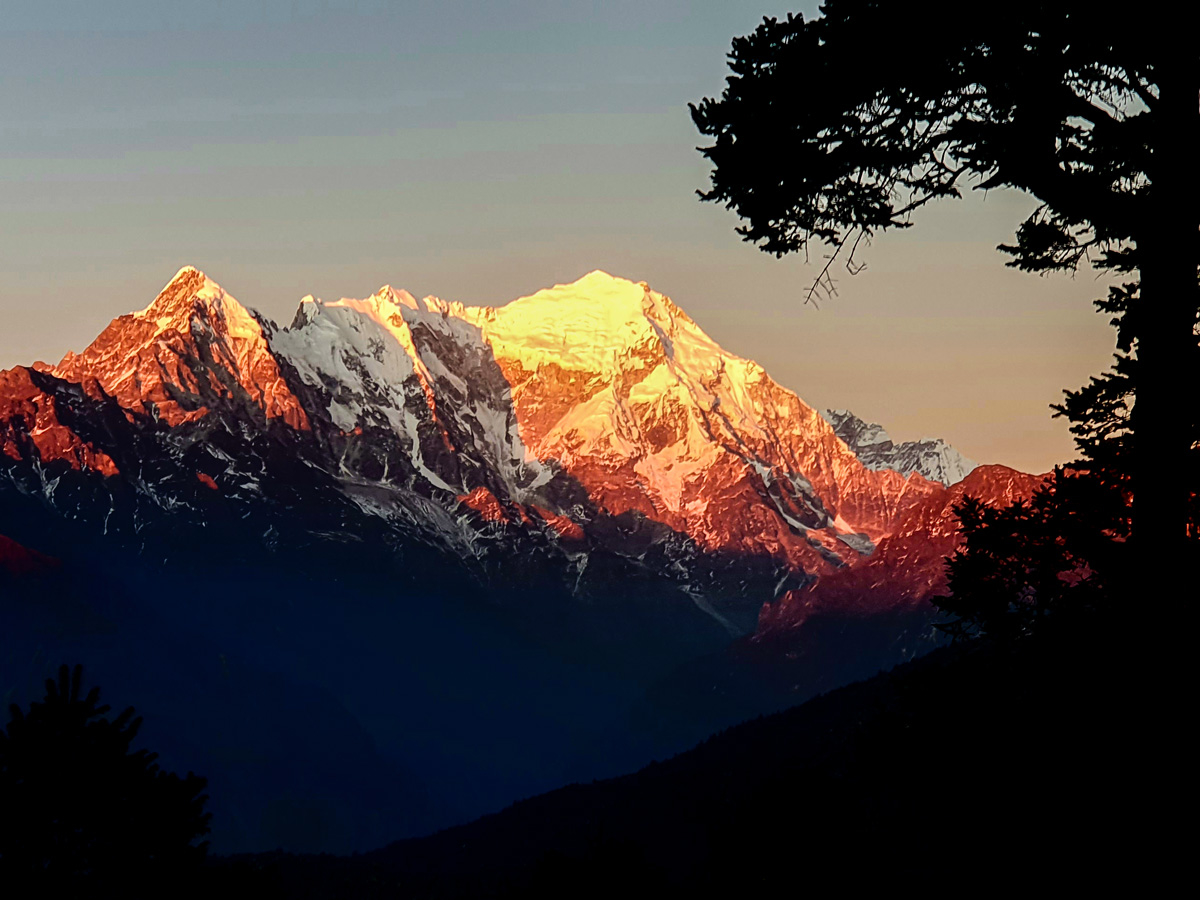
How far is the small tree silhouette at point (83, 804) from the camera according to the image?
2425 centimetres

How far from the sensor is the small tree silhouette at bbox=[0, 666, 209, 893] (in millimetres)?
24250

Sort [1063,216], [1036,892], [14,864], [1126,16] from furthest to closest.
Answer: [14,864], [1063,216], [1126,16], [1036,892]

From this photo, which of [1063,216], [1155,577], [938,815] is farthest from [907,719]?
[1063,216]

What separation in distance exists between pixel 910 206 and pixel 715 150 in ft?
8.83

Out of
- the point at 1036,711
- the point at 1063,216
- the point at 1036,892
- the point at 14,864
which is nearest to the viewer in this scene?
the point at 1036,892

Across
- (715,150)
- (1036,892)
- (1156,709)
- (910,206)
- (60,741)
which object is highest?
(715,150)

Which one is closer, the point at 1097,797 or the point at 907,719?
the point at 1097,797

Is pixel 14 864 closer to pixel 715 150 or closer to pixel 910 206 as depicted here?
pixel 715 150

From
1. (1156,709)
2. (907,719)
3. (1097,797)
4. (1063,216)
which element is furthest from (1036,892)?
(1063,216)

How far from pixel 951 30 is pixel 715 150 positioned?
10.7 ft

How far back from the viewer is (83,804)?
25.1 m

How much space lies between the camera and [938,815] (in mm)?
18188

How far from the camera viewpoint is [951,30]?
774 inches

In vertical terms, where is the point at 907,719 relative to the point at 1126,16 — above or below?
below
